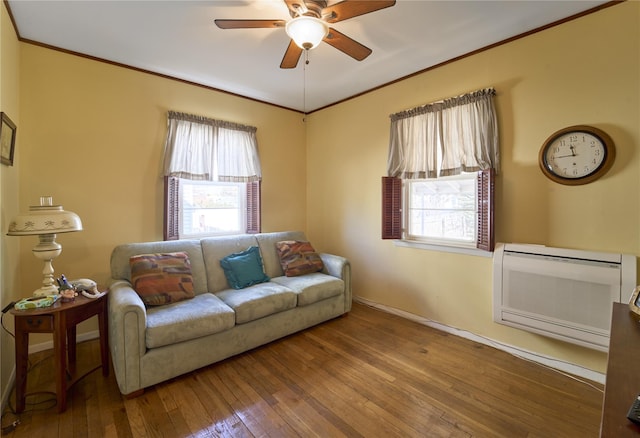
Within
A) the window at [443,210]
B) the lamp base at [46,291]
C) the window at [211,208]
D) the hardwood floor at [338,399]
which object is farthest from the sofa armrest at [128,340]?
the window at [443,210]

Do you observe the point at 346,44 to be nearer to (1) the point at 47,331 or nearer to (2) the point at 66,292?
(2) the point at 66,292

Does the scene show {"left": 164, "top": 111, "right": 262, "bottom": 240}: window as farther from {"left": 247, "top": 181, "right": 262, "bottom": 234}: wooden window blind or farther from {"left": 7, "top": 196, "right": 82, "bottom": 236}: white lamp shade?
{"left": 7, "top": 196, "right": 82, "bottom": 236}: white lamp shade

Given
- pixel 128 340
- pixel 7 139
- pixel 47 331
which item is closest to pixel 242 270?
pixel 128 340

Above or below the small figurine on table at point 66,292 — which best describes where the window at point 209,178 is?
above

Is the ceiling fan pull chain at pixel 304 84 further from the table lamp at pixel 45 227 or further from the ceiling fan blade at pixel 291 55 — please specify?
the table lamp at pixel 45 227

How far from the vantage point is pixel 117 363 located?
6.25ft

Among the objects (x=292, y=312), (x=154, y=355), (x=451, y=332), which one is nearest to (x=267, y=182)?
(x=292, y=312)

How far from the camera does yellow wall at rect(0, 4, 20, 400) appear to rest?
190 centimetres

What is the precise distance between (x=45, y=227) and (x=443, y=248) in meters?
3.21

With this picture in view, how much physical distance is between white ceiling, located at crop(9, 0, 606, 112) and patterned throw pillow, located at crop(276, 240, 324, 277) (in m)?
1.88

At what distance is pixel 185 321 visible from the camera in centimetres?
208

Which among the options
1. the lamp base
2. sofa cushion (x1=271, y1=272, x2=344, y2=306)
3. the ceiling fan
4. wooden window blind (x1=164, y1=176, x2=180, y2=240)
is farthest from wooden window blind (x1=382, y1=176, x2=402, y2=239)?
the lamp base

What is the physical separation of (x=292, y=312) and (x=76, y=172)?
7.75 ft

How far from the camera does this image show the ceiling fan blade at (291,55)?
2046 millimetres
